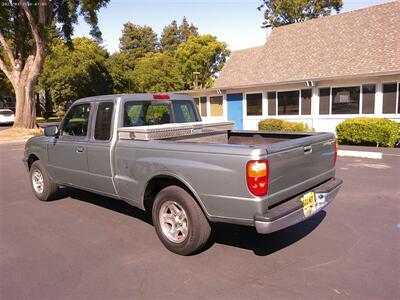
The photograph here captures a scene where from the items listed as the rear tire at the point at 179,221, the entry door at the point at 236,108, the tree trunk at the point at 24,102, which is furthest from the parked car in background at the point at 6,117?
the rear tire at the point at 179,221

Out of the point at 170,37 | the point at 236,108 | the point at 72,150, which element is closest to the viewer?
the point at 72,150

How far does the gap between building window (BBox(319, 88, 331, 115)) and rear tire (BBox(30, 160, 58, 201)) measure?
13.0 meters

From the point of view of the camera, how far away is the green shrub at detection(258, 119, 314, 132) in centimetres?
1608

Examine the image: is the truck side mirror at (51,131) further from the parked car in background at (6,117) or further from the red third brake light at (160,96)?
the parked car in background at (6,117)

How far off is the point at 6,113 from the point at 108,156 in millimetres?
33327

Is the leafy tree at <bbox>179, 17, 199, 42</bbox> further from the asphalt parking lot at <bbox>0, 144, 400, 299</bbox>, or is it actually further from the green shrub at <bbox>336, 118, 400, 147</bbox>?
the asphalt parking lot at <bbox>0, 144, 400, 299</bbox>

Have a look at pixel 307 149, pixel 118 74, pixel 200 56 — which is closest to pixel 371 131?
pixel 307 149

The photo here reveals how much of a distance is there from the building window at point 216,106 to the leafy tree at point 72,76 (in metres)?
19.6

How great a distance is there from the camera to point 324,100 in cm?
1628

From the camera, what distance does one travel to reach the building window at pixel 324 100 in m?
16.2

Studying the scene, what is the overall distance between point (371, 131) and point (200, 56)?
117ft

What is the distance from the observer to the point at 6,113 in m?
33.6

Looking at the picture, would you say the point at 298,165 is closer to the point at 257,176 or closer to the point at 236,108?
the point at 257,176

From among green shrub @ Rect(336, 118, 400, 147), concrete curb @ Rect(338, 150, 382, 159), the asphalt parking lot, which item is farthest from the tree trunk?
concrete curb @ Rect(338, 150, 382, 159)
